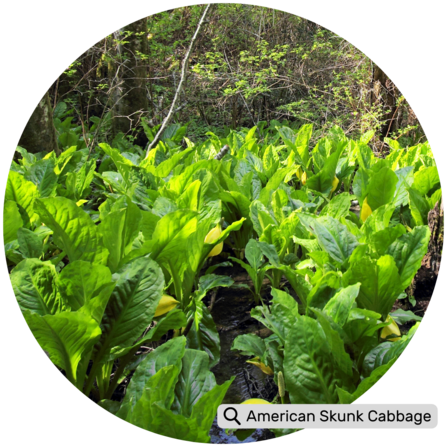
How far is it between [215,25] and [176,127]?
1073 millimetres

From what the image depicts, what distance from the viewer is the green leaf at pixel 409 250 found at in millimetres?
1477

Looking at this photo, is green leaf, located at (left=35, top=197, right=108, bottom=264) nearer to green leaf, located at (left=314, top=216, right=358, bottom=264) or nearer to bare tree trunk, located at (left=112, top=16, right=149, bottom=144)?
green leaf, located at (left=314, top=216, right=358, bottom=264)

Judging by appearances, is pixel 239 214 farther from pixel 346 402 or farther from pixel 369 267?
pixel 346 402

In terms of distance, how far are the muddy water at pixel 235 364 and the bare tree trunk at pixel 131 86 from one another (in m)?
2.63

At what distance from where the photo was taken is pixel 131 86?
4.29 metres

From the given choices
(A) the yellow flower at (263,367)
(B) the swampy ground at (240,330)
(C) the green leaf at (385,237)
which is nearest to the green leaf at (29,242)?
(B) the swampy ground at (240,330)

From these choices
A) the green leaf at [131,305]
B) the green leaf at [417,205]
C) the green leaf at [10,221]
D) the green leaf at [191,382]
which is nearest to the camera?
the green leaf at [191,382]

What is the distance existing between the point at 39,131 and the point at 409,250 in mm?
2586

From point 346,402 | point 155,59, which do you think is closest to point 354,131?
point 155,59

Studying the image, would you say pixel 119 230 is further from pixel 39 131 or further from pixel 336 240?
pixel 39 131

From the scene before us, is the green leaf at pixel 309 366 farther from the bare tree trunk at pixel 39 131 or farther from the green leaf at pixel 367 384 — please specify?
the bare tree trunk at pixel 39 131

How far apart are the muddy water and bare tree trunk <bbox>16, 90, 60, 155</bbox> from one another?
71.1 inches

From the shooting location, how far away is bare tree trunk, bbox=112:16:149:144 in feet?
13.7

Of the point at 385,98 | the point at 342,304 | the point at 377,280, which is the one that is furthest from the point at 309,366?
the point at 385,98
